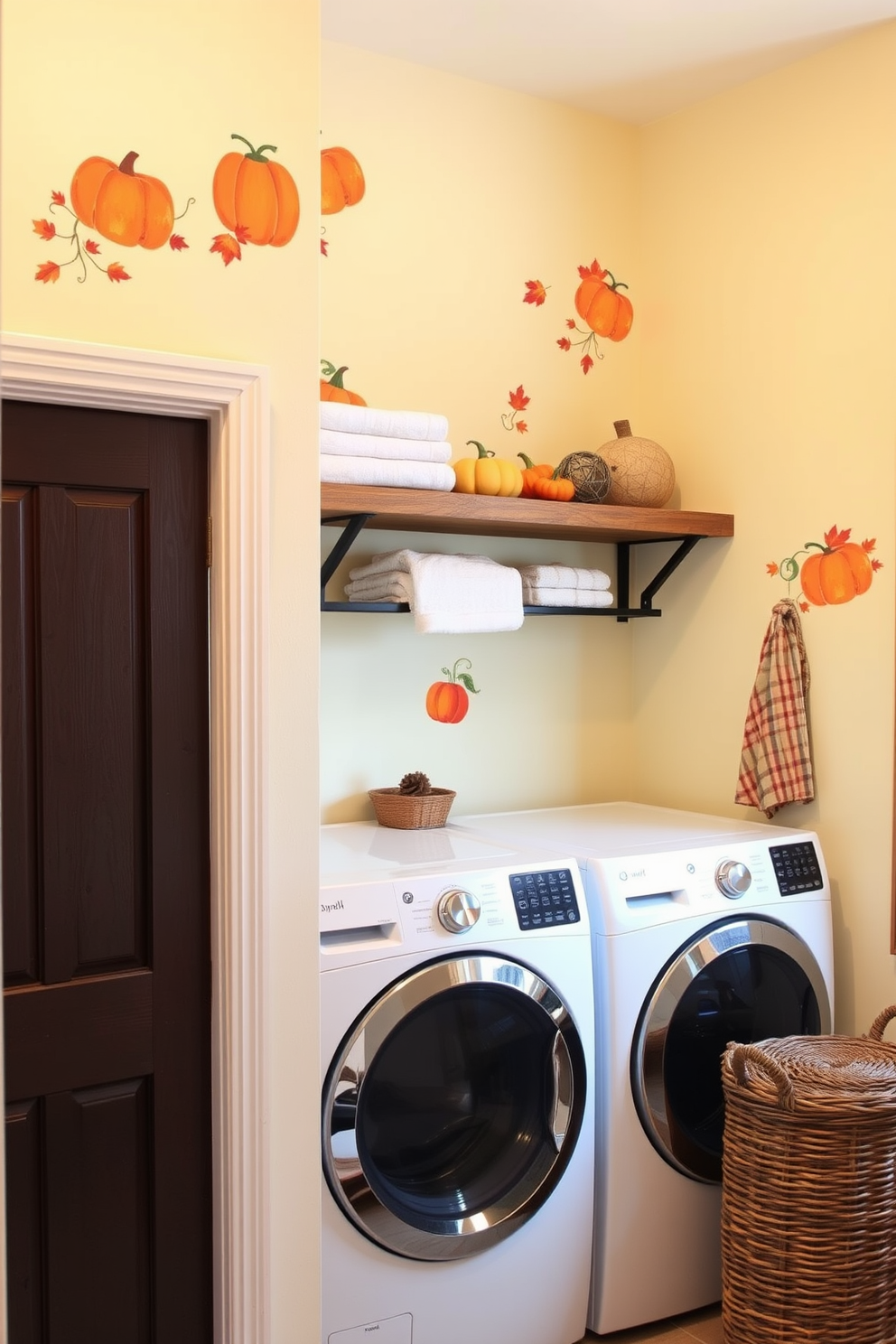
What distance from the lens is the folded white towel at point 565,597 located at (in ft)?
9.10

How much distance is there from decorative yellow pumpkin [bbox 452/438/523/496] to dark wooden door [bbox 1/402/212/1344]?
2.78 ft

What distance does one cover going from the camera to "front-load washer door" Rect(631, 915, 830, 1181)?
2.38 m

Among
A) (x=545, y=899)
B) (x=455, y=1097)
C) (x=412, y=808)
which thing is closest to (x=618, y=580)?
(x=412, y=808)

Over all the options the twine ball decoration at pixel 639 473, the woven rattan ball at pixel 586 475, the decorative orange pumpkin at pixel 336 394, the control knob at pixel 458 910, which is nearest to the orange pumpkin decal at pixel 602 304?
the twine ball decoration at pixel 639 473

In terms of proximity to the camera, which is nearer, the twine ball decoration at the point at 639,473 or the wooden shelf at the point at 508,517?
the wooden shelf at the point at 508,517

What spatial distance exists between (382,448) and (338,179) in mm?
771

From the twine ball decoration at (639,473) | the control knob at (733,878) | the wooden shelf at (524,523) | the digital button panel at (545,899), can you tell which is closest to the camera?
the digital button panel at (545,899)

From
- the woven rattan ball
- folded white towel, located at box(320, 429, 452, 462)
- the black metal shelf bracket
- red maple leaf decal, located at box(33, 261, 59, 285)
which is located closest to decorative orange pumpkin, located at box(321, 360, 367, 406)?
folded white towel, located at box(320, 429, 452, 462)

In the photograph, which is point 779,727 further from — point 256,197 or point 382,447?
point 256,197

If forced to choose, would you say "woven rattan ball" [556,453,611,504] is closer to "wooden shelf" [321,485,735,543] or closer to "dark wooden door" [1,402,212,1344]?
"wooden shelf" [321,485,735,543]

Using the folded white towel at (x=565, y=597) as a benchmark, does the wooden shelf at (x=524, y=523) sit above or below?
above

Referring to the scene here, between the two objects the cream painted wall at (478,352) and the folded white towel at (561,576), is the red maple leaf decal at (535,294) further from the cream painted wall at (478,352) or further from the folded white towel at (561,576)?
the folded white towel at (561,576)

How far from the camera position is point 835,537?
2678 millimetres

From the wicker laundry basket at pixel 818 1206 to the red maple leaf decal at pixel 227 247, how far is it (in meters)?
1.68
